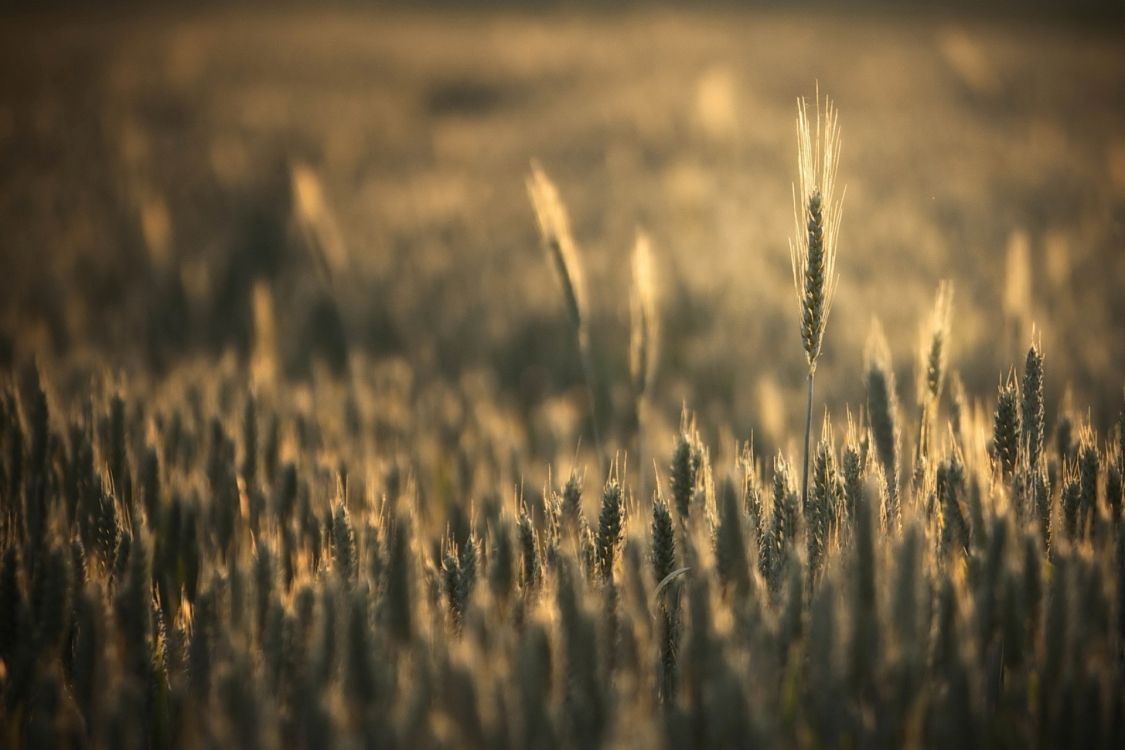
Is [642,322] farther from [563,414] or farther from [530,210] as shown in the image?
[530,210]

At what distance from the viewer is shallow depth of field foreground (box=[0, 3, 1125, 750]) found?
4.47 ft

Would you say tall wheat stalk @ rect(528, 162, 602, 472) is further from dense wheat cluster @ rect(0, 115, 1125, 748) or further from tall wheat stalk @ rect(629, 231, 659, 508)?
tall wheat stalk @ rect(629, 231, 659, 508)

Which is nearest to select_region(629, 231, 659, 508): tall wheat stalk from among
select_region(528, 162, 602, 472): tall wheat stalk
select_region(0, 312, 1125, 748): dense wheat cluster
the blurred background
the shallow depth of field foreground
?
the shallow depth of field foreground

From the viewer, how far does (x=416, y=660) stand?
4.60 feet

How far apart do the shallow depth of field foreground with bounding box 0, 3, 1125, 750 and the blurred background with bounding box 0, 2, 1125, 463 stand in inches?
2.0

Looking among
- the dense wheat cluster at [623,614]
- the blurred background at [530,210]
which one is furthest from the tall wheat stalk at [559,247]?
the blurred background at [530,210]

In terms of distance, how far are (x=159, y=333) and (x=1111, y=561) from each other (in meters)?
5.04

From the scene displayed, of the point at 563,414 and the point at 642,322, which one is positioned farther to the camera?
the point at 563,414

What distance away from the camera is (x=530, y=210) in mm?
7984

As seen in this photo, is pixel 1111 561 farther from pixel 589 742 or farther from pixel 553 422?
pixel 553 422

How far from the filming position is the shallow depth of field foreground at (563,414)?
1.36m

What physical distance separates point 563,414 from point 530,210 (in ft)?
14.3

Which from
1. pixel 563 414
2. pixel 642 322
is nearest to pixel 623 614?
pixel 642 322

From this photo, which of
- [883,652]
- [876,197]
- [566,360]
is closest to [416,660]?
[883,652]
